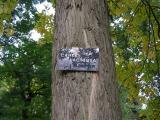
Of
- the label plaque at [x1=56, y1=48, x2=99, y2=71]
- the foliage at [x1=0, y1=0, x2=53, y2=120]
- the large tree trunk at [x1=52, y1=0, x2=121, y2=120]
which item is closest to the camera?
the large tree trunk at [x1=52, y1=0, x2=121, y2=120]

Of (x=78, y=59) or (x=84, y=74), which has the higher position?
(x=78, y=59)

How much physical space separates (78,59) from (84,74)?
0.11 metres

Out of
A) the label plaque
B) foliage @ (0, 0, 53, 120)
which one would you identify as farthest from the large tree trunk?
foliage @ (0, 0, 53, 120)

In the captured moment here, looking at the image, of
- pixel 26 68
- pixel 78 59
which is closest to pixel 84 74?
pixel 78 59

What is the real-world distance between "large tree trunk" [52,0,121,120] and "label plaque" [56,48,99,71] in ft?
0.13

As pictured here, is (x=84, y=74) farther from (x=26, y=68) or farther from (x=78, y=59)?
(x=26, y=68)

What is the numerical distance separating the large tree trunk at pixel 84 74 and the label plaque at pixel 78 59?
41 mm

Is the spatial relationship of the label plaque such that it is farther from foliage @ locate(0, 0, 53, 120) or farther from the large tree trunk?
foliage @ locate(0, 0, 53, 120)

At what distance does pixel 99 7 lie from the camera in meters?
2.90

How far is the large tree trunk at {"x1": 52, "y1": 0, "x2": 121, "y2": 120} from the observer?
2.47 m

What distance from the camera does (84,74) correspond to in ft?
8.43

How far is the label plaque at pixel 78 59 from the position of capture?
2.57 meters

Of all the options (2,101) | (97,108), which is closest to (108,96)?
(97,108)

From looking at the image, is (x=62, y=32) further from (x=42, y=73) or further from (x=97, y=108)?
(x=42, y=73)
